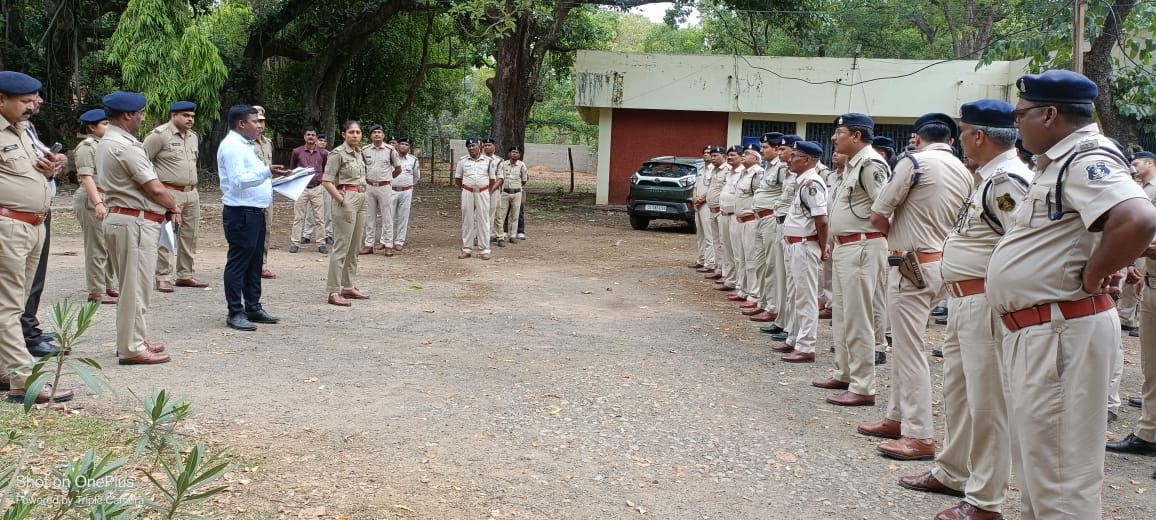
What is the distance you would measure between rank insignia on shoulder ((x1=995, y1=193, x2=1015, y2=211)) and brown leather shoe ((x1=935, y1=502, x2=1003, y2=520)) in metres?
1.37

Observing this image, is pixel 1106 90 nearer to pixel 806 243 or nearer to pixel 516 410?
pixel 806 243

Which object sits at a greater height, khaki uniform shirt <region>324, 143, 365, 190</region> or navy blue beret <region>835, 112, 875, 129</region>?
navy blue beret <region>835, 112, 875, 129</region>

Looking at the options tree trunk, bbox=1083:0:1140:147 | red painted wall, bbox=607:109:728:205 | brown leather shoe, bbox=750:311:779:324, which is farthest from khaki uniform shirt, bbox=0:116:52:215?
red painted wall, bbox=607:109:728:205

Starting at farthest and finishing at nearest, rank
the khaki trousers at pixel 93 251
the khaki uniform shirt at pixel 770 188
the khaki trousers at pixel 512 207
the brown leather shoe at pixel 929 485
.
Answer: the khaki trousers at pixel 512 207, the khaki uniform shirt at pixel 770 188, the khaki trousers at pixel 93 251, the brown leather shoe at pixel 929 485

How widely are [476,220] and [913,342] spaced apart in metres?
9.59

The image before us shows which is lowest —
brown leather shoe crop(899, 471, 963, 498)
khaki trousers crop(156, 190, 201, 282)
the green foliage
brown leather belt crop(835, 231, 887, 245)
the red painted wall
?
brown leather shoe crop(899, 471, 963, 498)

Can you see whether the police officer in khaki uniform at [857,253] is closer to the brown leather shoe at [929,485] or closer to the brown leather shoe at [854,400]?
the brown leather shoe at [854,400]

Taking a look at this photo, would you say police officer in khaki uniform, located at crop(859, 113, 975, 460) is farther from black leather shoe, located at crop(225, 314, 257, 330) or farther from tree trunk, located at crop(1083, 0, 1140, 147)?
tree trunk, located at crop(1083, 0, 1140, 147)

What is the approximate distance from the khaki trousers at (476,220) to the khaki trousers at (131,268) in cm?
746

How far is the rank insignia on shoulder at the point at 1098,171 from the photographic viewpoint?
9.78 feet

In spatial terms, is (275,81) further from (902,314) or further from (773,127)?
(902,314)

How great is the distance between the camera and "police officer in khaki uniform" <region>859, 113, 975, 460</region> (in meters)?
5.00

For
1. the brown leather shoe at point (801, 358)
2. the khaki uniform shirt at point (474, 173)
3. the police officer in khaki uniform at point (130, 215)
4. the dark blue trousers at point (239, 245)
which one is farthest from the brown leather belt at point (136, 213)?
the khaki uniform shirt at point (474, 173)

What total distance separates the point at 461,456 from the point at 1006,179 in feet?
9.60
